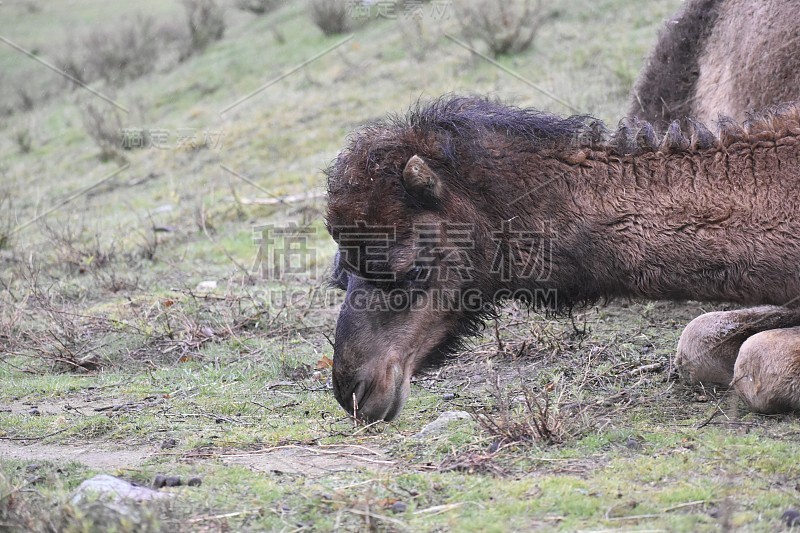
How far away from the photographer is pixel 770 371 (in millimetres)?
4531

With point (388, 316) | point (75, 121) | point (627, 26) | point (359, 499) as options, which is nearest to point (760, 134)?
point (388, 316)

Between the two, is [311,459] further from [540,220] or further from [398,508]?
[540,220]

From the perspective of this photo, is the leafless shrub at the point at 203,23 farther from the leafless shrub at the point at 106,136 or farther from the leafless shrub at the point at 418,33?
the leafless shrub at the point at 418,33

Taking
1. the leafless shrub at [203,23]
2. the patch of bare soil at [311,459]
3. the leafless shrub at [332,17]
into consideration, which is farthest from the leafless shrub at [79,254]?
the leafless shrub at [203,23]

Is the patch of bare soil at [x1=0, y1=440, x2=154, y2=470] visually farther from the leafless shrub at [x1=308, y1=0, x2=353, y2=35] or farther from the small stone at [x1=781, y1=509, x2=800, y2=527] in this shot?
the leafless shrub at [x1=308, y1=0, x2=353, y2=35]

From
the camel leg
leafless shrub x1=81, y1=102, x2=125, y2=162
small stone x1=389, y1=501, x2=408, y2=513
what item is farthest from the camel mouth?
leafless shrub x1=81, y1=102, x2=125, y2=162

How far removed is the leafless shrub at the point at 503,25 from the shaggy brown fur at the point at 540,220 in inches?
392

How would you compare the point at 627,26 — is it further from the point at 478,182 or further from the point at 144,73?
the point at 144,73

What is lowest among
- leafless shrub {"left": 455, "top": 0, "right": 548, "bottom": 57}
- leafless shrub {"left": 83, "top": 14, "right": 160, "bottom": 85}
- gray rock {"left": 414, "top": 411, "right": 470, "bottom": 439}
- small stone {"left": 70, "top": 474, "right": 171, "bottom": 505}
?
gray rock {"left": 414, "top": 411, "right": 470, "bottom": 439}

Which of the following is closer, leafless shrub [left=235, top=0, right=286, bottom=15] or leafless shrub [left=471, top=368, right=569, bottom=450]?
leafless shrub [left=471, top=368, right=569, bottom=450]

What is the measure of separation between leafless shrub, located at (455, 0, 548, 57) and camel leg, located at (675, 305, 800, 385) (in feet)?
32.0

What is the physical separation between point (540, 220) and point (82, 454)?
2455 millimetres

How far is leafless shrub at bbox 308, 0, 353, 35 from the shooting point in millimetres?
18531

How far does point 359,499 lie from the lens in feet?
12.2
